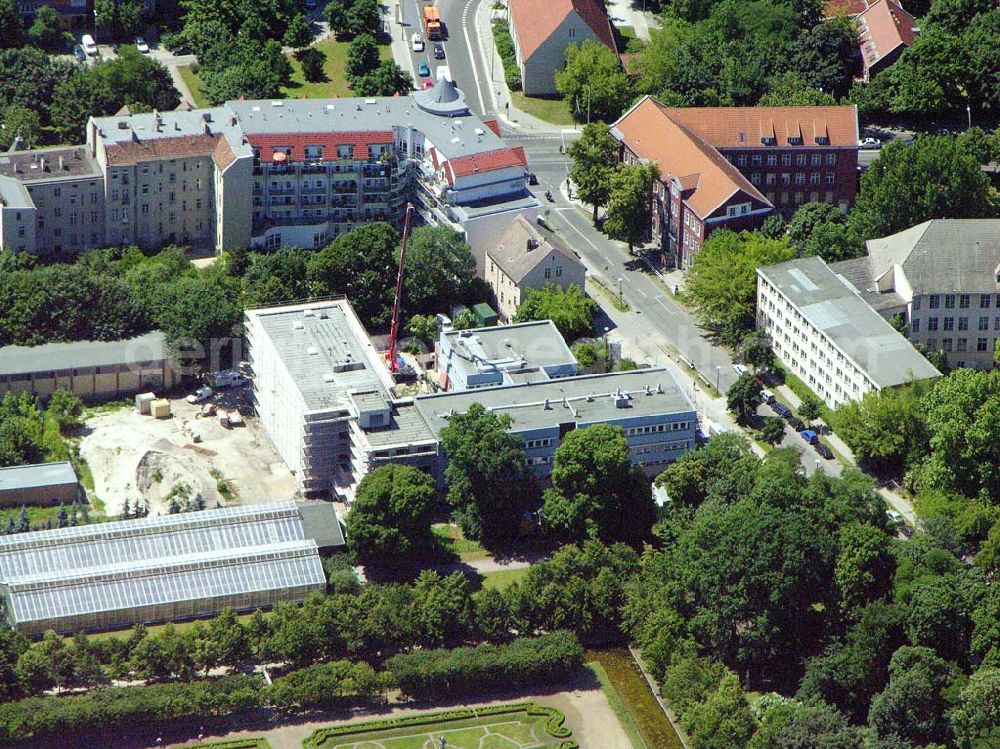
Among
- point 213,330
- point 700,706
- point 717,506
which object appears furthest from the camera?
point 213,330

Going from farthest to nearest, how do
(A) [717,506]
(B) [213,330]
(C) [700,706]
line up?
(B) [213,330]
(A) [717,506]
(C) [700,706]

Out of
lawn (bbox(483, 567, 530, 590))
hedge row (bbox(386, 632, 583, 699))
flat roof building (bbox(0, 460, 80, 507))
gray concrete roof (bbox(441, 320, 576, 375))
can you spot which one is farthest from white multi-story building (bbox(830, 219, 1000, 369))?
flat roof building (bbox(0, 460, 80, 507))

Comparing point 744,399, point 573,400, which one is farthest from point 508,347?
point 744,399

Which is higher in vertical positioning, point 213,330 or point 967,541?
point 213,330

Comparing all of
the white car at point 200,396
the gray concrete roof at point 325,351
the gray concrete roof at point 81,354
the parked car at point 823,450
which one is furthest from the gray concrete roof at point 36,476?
the parked car at point 823,450

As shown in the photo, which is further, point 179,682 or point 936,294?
point 936,294

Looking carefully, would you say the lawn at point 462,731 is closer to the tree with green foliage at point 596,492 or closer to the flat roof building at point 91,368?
the tree with green foliage at point 596,492

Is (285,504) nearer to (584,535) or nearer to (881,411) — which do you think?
(584,535)

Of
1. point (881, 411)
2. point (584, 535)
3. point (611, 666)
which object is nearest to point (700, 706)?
point (611, 666)
